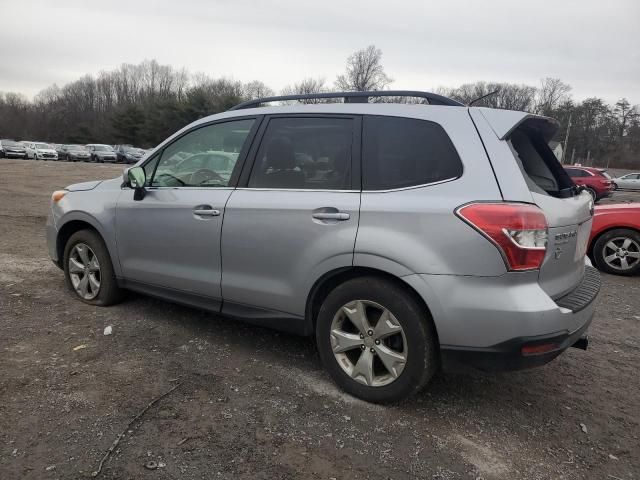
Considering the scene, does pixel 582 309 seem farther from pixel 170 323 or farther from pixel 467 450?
pixel 170 323

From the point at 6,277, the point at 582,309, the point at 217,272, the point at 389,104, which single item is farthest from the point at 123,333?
the point at 582,309

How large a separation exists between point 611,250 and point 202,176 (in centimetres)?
599

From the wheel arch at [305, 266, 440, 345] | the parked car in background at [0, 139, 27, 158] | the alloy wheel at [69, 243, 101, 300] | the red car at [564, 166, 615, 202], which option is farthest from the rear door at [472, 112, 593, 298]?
the parked car in background at [0, 139, 27, 158]

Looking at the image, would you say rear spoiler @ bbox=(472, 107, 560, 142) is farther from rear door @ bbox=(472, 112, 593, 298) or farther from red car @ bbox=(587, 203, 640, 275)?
red car @ bbox=(587, 203, 640, 275)

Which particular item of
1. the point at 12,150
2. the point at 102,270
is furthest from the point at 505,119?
the point at 12,150

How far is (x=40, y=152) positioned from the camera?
40.3 meters

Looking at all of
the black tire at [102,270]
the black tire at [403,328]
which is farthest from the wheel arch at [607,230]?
the black tire at [102,270]

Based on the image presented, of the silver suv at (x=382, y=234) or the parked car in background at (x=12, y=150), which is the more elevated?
the silver suv at (x=382, y=234)

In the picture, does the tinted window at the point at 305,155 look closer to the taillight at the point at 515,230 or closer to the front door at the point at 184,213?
the front door at the point at 184,213

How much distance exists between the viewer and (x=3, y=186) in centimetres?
1578

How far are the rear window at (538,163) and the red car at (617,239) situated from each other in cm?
423

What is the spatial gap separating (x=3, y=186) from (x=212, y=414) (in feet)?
53.1

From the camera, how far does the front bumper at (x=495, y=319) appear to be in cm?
254

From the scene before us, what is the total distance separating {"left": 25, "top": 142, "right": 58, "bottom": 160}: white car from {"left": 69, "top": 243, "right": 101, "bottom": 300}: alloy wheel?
4165cm
